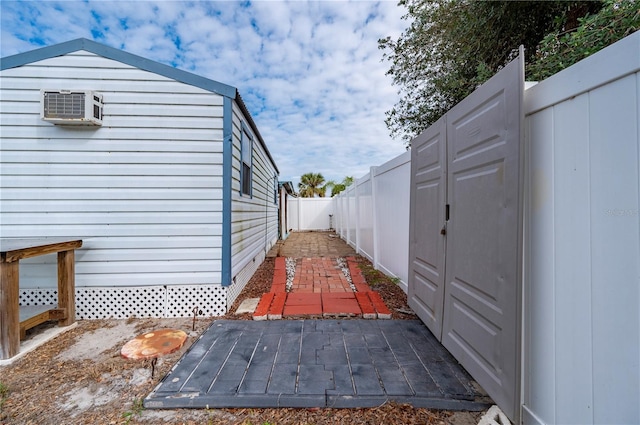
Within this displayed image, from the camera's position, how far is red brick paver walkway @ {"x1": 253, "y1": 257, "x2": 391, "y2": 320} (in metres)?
3.35

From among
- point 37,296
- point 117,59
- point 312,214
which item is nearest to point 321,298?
point 37,296

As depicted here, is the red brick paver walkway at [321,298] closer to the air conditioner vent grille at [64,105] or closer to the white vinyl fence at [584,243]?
the white vinyl fence at [584,243]

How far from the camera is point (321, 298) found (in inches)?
154

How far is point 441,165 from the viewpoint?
8.92 feet

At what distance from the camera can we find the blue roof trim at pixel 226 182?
3484 millimetres

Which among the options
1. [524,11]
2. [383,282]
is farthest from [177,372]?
[524,11]

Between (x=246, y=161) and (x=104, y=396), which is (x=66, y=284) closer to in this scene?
(x=104, y=396)

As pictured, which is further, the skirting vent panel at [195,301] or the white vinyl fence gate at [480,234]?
the skirting vent panel at [195,301]

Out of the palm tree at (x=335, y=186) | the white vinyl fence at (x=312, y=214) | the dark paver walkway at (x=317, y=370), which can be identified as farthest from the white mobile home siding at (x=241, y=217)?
the palm tree at (x=335, y=186)

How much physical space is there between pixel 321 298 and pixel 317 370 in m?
1.70

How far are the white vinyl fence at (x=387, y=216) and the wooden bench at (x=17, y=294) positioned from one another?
4.20 metres

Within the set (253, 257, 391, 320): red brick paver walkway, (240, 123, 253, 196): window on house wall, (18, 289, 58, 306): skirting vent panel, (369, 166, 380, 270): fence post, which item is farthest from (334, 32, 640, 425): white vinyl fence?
(18, 289, 58, 306): skirting vent panel

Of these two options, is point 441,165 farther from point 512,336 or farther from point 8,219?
point 8,219

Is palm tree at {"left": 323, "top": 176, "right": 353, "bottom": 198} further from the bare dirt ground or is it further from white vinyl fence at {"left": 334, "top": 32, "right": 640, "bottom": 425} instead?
white vinyl fence at {"left": 334, "top": 32, "right": 640, "bottom": 425}
